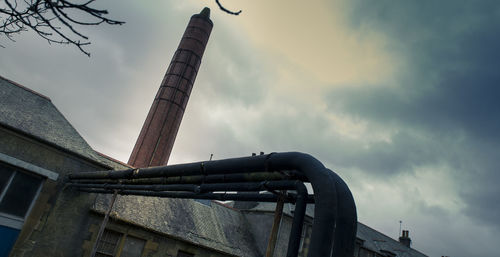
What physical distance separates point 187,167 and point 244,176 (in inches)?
46.4

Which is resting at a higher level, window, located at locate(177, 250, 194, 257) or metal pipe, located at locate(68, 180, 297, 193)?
metal pipe, located at locate(68, 180, 297, 193)

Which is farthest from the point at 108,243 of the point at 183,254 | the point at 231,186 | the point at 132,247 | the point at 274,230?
the point at 274,230

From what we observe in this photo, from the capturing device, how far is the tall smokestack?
24703mm

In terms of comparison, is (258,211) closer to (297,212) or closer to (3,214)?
(3,214)

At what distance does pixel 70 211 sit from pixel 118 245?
265cm

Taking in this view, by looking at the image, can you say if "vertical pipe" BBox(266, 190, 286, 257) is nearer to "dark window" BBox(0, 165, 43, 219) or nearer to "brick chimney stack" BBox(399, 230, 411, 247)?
"dark window" BBox(0, 165, 43, 219)

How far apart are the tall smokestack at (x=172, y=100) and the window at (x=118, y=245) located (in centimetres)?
1213

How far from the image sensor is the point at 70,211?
34.0 ft

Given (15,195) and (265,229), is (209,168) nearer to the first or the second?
(15,195)

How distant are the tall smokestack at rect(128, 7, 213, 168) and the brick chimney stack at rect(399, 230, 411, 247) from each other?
25.6 m

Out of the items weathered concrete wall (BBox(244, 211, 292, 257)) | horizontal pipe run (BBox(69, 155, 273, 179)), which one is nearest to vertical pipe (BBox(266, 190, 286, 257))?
horizontal pipe run (BBox(69, 155, 273, 179))

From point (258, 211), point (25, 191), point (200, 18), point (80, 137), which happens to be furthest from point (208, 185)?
point (200, 18)

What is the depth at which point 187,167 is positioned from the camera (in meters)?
4.89

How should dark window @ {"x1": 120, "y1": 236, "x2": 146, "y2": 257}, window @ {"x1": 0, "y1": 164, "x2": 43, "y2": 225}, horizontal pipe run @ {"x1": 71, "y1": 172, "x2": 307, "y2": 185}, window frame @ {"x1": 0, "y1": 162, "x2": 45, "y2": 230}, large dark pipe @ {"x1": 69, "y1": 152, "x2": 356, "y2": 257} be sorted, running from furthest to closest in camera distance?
dark window @ {"x1": 120, "y1": 236, "x2": 146, "y2": 257} → window @ {"x1": 0, "y1": 164, "x2": 43, "y2": 225} → window frame @ {"x1": 0, "y1": 162, "x2": 45, "y2": 230} → horizontal pipe run @ {"x1": 71, "y1": 172, "x2": 307, "y2": 185} → large dark pipe @ {"x1": 69, "y1": 152, "x2": 356, "y2": 257}
